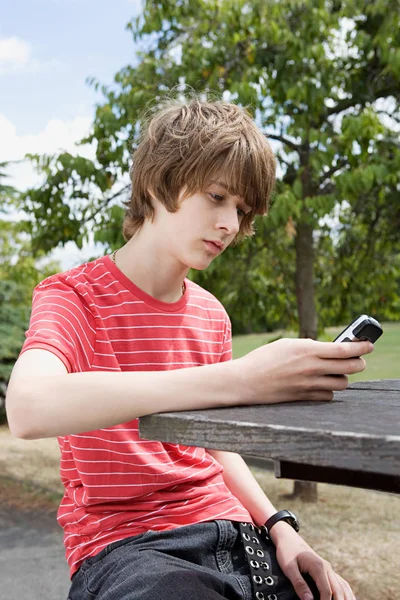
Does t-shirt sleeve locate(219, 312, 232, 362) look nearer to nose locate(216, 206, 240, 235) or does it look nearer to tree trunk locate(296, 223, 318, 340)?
nose locate(216, 206, 240, 235)

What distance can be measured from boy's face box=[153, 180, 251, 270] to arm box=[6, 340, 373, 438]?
1.56ft

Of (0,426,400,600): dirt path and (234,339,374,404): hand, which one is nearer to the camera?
(234,339,374,404): hand

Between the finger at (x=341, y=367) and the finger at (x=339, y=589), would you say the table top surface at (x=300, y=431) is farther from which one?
the finger at (x=339, y=589)

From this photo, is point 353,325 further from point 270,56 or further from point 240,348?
point 240,348

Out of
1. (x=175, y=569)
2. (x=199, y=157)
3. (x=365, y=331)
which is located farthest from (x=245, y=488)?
(x=199, y=157)

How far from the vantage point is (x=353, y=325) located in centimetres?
135

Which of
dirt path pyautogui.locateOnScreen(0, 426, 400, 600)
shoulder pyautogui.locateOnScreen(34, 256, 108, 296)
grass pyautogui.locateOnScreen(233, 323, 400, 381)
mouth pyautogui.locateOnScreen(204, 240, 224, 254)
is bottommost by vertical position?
grass pyautogui.locateOnScreen(233, 323, 400, 381)

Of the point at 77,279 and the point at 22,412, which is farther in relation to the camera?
the point at 77,279

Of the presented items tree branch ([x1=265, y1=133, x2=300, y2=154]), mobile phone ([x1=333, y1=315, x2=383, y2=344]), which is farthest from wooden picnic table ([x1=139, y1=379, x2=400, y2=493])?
tree branch ([x1=265, y1=133, x2=300, y2=154])

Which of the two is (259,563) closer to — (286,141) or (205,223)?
(205,223)

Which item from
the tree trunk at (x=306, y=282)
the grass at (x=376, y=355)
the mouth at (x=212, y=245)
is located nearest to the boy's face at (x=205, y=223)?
the mouth at (x=212, y=245)

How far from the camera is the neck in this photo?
5.95 feet

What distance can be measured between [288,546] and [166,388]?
2.11ft

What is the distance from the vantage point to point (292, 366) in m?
1.27
